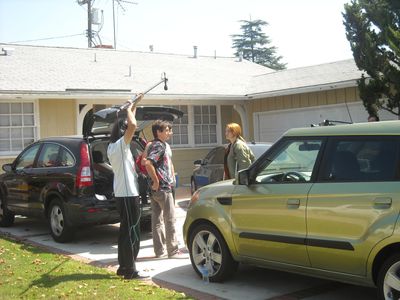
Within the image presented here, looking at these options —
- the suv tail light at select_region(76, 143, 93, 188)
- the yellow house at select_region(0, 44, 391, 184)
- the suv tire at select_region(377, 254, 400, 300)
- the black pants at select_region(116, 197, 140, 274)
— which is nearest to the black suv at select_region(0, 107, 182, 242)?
the suv tail light at select_region(76, 143, 93, 188)

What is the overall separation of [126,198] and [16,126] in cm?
932

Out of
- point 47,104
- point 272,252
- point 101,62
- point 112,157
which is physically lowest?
point 272,252

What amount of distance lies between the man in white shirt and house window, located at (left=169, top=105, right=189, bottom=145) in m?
11.2

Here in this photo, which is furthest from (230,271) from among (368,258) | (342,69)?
(342,69)

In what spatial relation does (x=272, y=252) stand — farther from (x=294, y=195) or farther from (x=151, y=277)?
(x=151, y=277)

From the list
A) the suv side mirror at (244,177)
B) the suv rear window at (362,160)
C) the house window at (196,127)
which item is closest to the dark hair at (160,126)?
the suv side mirror at (244,177)

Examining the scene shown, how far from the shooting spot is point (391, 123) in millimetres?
4992

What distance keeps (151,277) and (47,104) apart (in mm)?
9635

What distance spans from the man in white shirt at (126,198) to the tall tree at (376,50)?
24.5 ft

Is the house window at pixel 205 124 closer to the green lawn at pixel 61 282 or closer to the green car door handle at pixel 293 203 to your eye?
the green lawn at pixel 61 282

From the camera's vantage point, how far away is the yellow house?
14.9 m

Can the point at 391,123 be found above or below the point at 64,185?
above

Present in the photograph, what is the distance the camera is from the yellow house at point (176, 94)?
14.9 m

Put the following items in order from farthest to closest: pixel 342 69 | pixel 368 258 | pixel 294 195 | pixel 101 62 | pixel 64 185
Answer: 1. pixel 101 62
2. pixel 342 69
3. pixel 64 185
4. pixel 294 195
5. pixel 368 258
